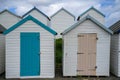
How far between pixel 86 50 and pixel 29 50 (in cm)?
339

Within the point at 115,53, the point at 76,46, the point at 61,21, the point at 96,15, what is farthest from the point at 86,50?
the point at 96,15

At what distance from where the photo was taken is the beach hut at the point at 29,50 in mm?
10594

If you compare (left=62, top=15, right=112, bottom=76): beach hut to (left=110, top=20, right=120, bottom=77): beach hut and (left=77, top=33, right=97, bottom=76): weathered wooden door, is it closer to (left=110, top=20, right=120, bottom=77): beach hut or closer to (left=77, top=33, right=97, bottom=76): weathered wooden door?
(left=77, top=33, right=97, bottom=76): weathered wooden door

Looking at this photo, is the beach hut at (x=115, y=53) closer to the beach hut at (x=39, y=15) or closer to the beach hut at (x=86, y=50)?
the beach hut at (x=86, y=50)

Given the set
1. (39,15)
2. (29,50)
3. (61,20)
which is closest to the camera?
(29,50)

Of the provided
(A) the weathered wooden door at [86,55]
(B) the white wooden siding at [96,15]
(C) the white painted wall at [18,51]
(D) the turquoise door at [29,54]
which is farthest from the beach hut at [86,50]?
(B) the white wooden siding at [96,15]

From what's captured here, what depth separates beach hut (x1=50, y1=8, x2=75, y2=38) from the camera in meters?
26.2

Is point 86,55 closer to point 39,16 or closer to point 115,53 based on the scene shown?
point 115,53

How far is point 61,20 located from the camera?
26.3m

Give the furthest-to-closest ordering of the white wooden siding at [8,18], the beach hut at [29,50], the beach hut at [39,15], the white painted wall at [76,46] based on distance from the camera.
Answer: the beach hut at [39,15], the white wooden siding at [8,18], the white painted wall at [76,46], the beach hut at [29,50]

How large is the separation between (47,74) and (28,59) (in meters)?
1.42

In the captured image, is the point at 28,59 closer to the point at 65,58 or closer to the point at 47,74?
the point at 47,74

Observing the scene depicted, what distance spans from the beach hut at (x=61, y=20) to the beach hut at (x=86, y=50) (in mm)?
15406

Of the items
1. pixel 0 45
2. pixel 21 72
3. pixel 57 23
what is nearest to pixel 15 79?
pixel 21 72
